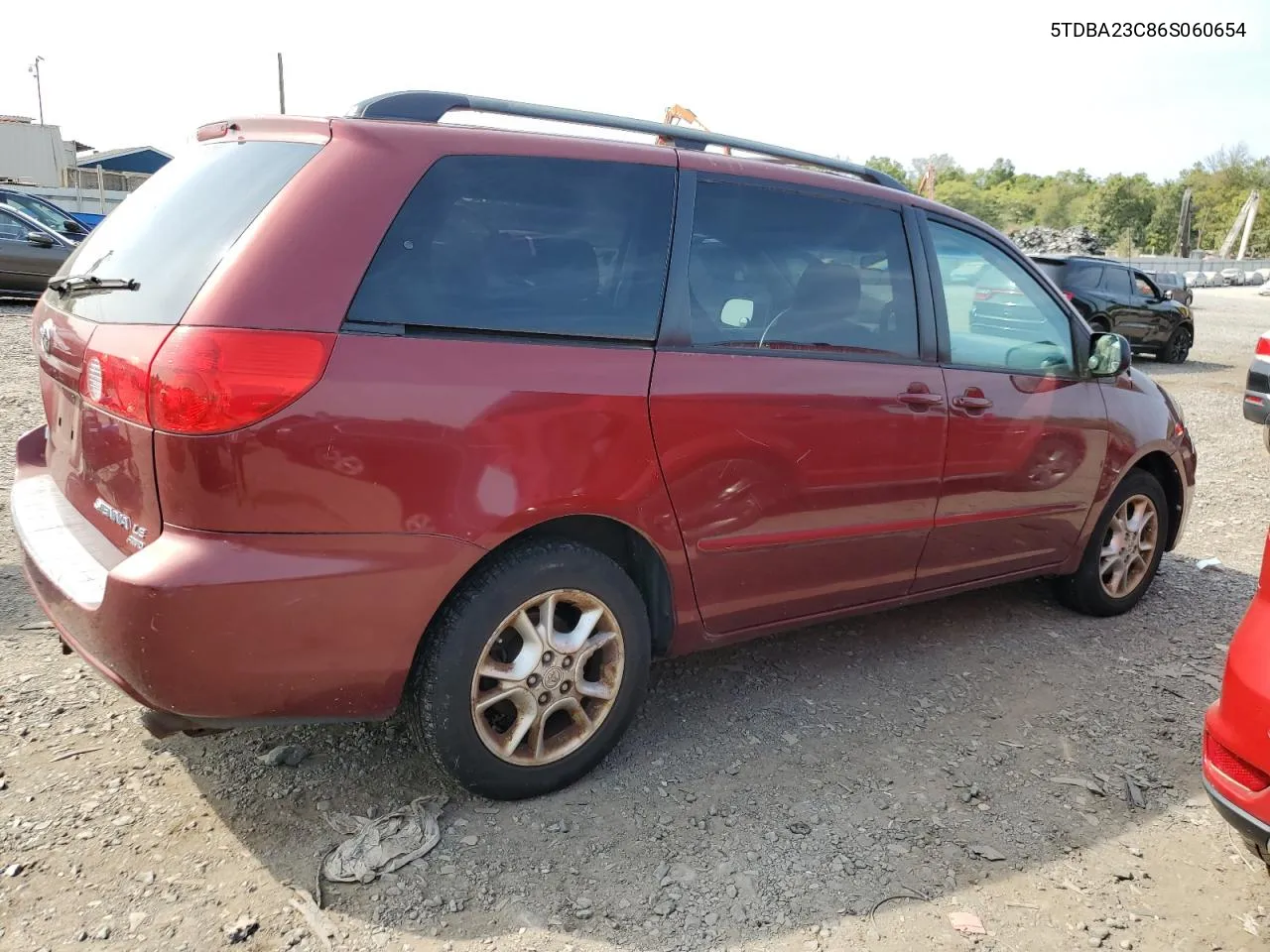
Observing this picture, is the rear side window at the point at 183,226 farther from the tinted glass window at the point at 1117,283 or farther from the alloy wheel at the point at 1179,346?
the alloy wheel at the point at 1179,346

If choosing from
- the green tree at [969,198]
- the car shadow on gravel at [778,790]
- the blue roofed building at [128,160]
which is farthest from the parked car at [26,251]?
the green tree at [969,198]

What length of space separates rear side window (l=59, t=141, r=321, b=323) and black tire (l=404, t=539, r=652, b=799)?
38.9 inches

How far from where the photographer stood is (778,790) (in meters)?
2.96

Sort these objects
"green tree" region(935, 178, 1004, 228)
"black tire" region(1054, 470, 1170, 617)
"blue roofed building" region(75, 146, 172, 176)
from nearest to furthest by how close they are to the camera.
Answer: "black tire" region(1054, 470, 1170, 617)
"blue roofed building" region(75, 146, 172, 176)
"green tree" region(935, 178, 1004, 228)

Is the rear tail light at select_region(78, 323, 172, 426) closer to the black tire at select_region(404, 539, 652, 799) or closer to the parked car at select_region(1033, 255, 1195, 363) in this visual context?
the black tire at select_region(404, 539, 652, 799)

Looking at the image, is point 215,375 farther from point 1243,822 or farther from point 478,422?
point 1243,822

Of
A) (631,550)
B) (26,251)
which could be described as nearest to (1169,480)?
(631,550)

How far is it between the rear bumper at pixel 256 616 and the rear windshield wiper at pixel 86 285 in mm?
651

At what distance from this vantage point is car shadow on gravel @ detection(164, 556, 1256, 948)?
2457mm

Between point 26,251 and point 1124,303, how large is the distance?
618 inches

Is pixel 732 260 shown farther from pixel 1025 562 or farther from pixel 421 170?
pixel 1025 562

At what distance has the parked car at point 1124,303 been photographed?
1470 cm

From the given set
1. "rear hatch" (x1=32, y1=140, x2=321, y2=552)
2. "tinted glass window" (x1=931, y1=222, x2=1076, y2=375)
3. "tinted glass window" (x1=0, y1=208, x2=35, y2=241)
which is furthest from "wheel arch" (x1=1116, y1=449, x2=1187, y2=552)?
"tinted glass window" (x1=0, y1=208, x2=35, y2=241)

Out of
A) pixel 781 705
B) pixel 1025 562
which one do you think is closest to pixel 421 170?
pixel 781 705
